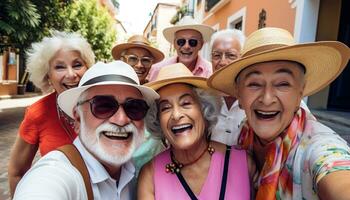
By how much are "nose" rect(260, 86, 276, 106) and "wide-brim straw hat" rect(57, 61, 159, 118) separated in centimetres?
63

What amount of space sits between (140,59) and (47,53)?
4.59 ft

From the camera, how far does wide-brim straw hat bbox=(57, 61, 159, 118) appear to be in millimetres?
1770

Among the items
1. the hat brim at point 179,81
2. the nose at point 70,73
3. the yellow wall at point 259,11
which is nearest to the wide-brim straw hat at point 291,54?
the hat brim at point 179,81

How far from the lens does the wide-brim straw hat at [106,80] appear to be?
5.81ft

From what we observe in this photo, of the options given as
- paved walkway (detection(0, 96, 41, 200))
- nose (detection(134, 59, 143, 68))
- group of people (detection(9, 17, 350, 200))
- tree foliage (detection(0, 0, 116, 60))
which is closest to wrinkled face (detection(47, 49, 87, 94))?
group of people (detection(9, 17, 350, 200))

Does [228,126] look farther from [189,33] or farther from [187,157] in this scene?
[189,33]

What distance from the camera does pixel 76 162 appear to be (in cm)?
159

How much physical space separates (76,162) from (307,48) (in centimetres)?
128

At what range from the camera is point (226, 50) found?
130 inches

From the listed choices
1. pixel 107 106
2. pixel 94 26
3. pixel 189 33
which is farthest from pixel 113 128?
pixel 94 26

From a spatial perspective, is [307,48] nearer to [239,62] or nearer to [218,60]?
[239,62]

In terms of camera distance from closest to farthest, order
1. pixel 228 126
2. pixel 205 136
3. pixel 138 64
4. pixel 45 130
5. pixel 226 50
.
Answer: pixel 205 136 < pixel 45 130 < pixel 228 126 < pixel 226 50 < pixel 138 64

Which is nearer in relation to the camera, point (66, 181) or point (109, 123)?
point (66, 181)

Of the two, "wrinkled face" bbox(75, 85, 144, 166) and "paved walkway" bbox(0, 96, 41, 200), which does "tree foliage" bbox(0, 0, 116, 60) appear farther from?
"wrinkled face" bbox(75, 85, 144, 166)
